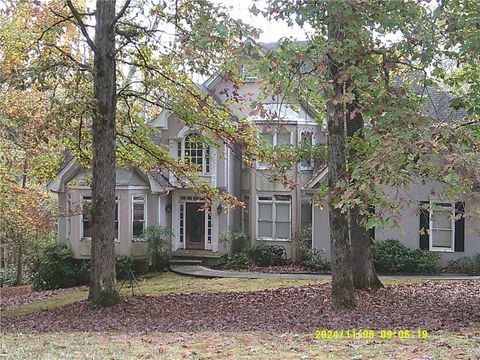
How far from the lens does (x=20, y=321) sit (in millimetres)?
12711

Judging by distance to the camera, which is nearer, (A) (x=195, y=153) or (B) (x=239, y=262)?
(B) (x=239, y=262)

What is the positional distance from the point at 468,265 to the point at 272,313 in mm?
10819

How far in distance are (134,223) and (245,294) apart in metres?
9.42

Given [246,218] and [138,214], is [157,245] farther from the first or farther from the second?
[246,218]

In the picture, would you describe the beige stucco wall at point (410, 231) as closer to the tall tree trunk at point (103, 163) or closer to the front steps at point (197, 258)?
Answer: the front steps at point (197, 258)

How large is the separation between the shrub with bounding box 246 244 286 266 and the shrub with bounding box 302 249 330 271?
49.9 inches

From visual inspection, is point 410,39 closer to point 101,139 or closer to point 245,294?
point 101,139

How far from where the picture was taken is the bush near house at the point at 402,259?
2003cm

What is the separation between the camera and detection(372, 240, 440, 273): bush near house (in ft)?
65.7

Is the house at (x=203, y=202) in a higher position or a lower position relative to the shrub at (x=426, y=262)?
higher

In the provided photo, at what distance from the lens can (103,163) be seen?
13.3 metres

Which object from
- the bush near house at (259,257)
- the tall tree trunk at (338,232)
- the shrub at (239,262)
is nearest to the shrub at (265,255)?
the bush near house at (259,257)

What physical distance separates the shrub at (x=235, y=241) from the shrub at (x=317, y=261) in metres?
3.03

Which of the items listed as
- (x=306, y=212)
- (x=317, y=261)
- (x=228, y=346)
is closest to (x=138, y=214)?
(x=306, y=212)
